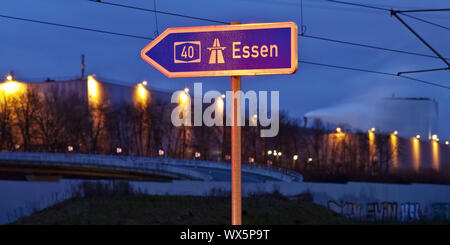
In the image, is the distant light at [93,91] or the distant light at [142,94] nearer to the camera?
the distant light at [93,91]

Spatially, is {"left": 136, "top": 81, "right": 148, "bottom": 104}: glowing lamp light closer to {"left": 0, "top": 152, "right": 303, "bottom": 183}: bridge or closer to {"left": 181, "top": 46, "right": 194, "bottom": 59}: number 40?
{"left": 0, "top": 152, "right": 303, "bottom": 183}: bridge

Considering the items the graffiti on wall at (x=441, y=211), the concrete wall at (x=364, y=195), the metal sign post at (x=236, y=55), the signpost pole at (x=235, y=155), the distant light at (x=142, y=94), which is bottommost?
the graffiti on wall at (x=441, y=211)

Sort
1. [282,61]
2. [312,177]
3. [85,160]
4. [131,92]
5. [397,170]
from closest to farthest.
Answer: [282,61]
[85,160]
[312,177]
[131,92]
[397,170]

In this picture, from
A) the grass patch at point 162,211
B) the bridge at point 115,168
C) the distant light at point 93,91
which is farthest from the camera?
the distant light at point 93,91

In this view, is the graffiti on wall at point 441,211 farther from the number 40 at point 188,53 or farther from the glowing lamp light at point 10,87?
the glowing lamp light at point 10,87

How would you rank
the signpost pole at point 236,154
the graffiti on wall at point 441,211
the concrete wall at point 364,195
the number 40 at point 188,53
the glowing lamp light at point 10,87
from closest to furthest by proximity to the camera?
1. the signpost pole at point 236,154
2. the number 40 at point 188,53
3. the concrete wall at point 364,195
4. the graffiti on wall at point 441,211
5. the glowing lamp light at point 10,87

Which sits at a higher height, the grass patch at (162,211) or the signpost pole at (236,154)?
the signpost pole at (236,154)

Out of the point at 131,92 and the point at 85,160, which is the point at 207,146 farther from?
the point at 85,160

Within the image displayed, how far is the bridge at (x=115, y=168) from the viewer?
228 feet

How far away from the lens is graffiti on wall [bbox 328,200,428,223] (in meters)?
49.9

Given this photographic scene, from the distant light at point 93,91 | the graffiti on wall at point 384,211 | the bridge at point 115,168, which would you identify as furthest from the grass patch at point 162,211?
the distant light at point 93,91
